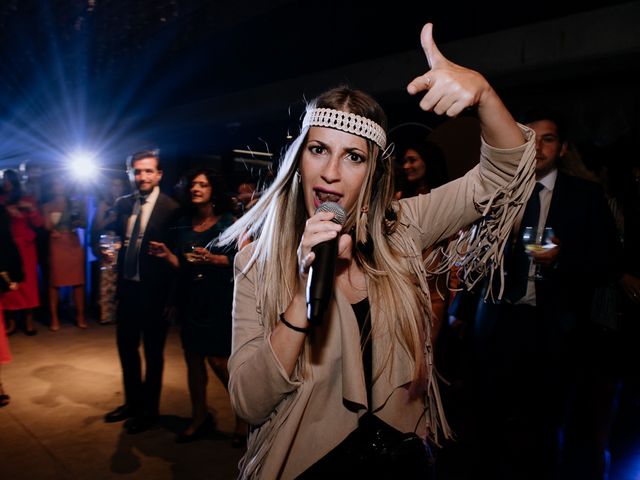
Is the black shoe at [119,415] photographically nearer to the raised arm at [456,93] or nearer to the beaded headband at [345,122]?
the beaded headband at [345,122]

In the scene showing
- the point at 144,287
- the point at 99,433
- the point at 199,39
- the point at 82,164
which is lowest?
the point at 99,433

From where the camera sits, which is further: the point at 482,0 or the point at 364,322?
the point at 482,0

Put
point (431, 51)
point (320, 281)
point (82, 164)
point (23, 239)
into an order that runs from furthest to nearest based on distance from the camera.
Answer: point (82, 164) < point (23, 239) < point (431, 51) < point (320, 281)

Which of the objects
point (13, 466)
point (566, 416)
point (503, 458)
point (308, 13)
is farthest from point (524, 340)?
point (308, 13)

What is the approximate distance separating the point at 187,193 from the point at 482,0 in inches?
144

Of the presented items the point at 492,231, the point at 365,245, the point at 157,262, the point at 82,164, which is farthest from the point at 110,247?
the point at 82,164

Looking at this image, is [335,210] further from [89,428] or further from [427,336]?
[89,428]

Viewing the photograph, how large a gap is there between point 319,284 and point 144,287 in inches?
117

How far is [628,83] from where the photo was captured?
524 centimetres

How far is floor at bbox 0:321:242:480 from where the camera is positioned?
326 cm

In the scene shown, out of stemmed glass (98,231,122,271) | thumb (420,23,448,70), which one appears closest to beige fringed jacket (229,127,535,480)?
thumb (420,23,448,70)

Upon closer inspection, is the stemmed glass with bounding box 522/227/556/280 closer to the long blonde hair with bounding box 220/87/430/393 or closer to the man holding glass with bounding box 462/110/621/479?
the man holding glass with bounding box 462/110/621/479

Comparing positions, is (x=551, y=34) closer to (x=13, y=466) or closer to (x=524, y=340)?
(x=524, y=340)

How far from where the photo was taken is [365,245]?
1.58 m
